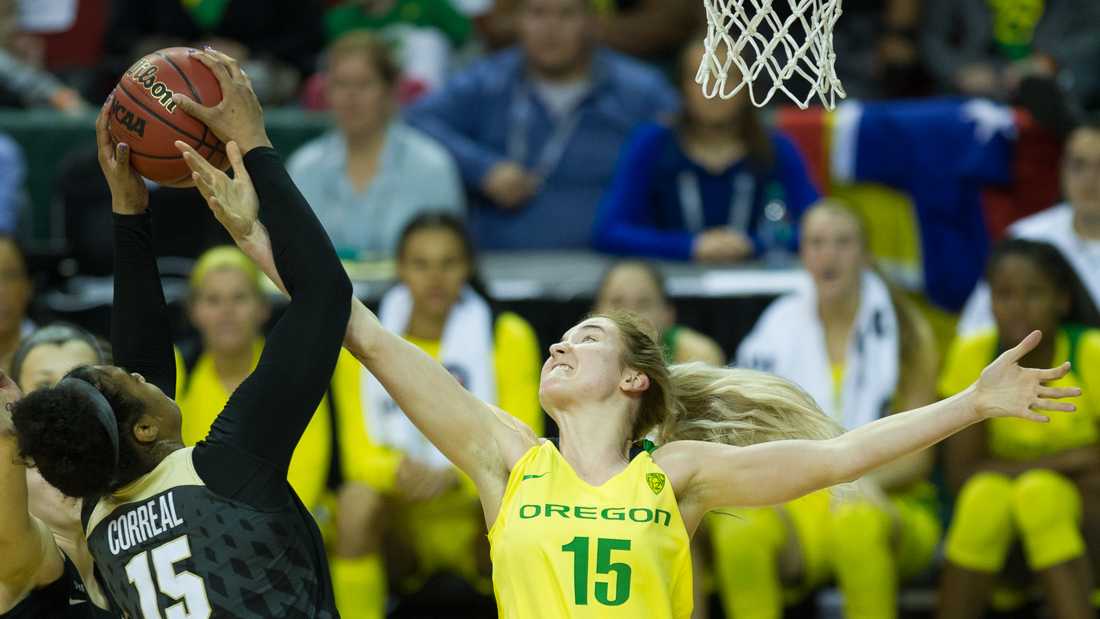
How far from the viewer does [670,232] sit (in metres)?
7.93

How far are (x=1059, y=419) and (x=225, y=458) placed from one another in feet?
13.4

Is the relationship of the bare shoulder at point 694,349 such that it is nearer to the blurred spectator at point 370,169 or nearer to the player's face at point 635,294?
the player's face at point 635,294

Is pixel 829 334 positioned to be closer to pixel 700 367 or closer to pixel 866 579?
pixel 866 579

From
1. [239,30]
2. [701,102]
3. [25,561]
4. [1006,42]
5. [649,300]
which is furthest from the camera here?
[239,30]

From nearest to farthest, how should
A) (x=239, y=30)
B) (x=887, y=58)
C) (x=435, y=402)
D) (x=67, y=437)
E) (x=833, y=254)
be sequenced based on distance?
(x=67, y=437), (x=435, y=402), (x=833, y=254), (x=887, y=58), (x=239, y=30)

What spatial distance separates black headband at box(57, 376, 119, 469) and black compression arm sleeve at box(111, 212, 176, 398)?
0.42 m

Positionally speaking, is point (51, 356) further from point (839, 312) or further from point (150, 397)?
point (839, 312)

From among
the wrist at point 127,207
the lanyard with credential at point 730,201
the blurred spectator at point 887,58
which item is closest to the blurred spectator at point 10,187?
the lanyard with credential at point 730,201

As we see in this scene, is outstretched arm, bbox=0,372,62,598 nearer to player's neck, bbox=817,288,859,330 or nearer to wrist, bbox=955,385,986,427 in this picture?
wrist, bbox=955,385,986,427

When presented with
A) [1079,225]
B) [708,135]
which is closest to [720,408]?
[1079,225]

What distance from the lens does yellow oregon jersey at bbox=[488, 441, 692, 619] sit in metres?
3.89

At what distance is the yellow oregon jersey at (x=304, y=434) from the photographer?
663 cm

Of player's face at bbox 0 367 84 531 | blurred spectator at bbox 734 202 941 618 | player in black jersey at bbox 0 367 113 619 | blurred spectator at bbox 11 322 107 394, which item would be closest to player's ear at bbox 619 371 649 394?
player in black jersey at bbox 0 367 113 619

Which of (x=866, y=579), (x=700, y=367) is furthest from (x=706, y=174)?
(x=700, y=367)
